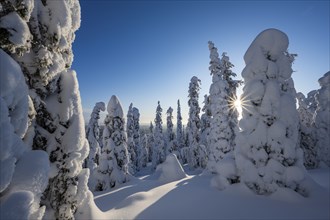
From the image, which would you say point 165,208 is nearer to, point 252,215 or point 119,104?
point 252,215

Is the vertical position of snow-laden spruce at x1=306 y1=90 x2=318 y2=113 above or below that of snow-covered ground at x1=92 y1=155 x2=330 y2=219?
above

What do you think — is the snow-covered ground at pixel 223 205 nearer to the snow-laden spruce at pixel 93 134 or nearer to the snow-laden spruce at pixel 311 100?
the snow-laden spruce at pixel 93 134

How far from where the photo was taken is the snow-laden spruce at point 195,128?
125 ft

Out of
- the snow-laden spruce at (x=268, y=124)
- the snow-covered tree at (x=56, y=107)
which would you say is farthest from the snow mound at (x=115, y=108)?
the snow-covered tree at (x=56, y=107)

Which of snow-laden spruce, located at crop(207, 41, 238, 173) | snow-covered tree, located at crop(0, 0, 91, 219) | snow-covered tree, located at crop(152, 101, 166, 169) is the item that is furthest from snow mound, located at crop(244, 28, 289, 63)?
snow-covered tree, located at crop(152, 101, 166, 169)

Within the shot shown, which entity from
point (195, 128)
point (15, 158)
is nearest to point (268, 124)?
point (15, 158)

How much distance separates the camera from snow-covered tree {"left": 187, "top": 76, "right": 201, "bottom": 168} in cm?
3831

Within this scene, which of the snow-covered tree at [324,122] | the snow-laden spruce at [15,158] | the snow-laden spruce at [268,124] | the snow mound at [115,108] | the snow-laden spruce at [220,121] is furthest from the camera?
the snow-laden spruce at [220,121]

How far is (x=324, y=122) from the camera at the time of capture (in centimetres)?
2284

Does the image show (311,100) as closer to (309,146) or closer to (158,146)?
(309,146)

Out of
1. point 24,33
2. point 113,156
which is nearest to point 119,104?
point 113,156

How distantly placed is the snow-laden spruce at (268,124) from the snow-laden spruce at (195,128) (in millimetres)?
26289

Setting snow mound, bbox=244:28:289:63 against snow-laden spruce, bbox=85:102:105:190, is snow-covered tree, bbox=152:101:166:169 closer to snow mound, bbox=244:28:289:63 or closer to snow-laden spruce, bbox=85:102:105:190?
snow-laden spruce, bbox=85:102:105:190

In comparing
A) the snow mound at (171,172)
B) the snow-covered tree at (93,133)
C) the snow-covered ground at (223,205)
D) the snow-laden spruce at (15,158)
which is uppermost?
the snow-covered tree at (93,133)
